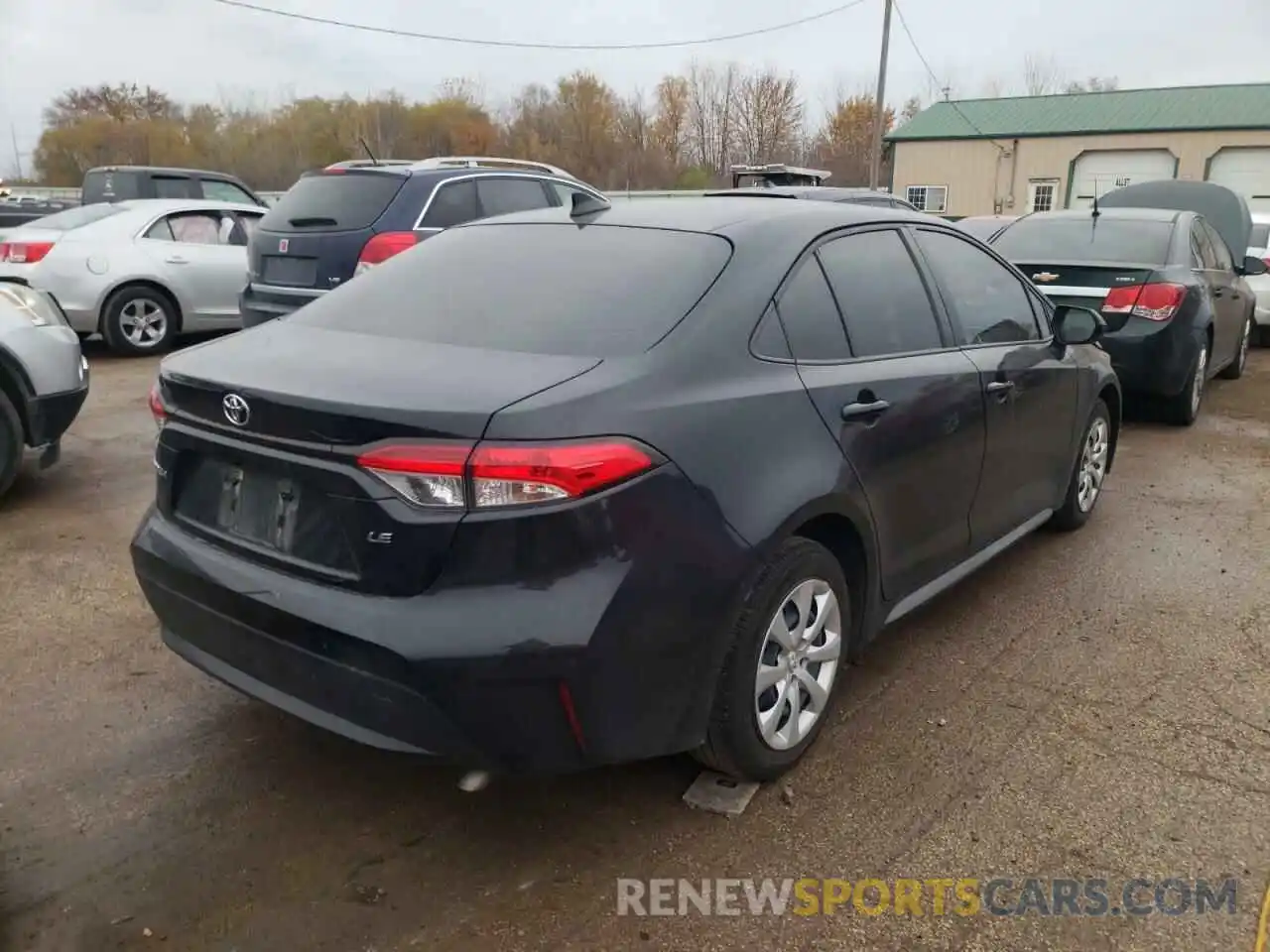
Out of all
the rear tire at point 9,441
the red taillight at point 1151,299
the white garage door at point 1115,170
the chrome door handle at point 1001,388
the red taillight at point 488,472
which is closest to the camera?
the red taillight at point 488,472

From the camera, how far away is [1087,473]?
4977mm

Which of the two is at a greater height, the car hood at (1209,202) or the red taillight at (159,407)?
the car hood at (1209,202)

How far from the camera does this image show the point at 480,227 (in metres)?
3.52

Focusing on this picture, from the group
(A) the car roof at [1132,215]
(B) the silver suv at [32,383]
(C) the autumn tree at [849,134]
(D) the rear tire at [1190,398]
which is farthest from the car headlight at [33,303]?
(C) the autumn tree at [849,134]

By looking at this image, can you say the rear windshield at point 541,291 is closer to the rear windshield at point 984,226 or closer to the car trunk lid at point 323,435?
the car trunk lid at point 323,435

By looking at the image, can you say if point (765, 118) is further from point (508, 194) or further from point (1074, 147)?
point (508, 194)

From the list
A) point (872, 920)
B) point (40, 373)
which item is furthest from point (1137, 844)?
point (40, 373)

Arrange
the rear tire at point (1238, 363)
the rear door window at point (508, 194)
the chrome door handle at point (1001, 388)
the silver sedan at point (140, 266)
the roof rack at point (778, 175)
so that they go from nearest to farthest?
the chrome door handle at point (1001, 388) → the rear door window at point (508, 194) → the rear tire at point (1238, 363) → the silver sedan at point (140, 266) → the roof rack at point (778, 175)

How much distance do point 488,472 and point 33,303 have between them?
4478mm

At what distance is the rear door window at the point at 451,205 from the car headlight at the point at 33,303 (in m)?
2.54

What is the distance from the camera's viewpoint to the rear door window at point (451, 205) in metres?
7.35

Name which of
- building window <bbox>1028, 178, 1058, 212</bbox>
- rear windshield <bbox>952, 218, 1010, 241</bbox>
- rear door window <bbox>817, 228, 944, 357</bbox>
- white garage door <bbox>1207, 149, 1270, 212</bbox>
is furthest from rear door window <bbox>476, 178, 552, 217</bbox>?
building window <bbox>1028, 178, 1058, 212</bbox>

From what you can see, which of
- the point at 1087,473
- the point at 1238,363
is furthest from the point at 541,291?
the point at 1238,363

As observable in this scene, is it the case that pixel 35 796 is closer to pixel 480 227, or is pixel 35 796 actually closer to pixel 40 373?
pixel 480 227
